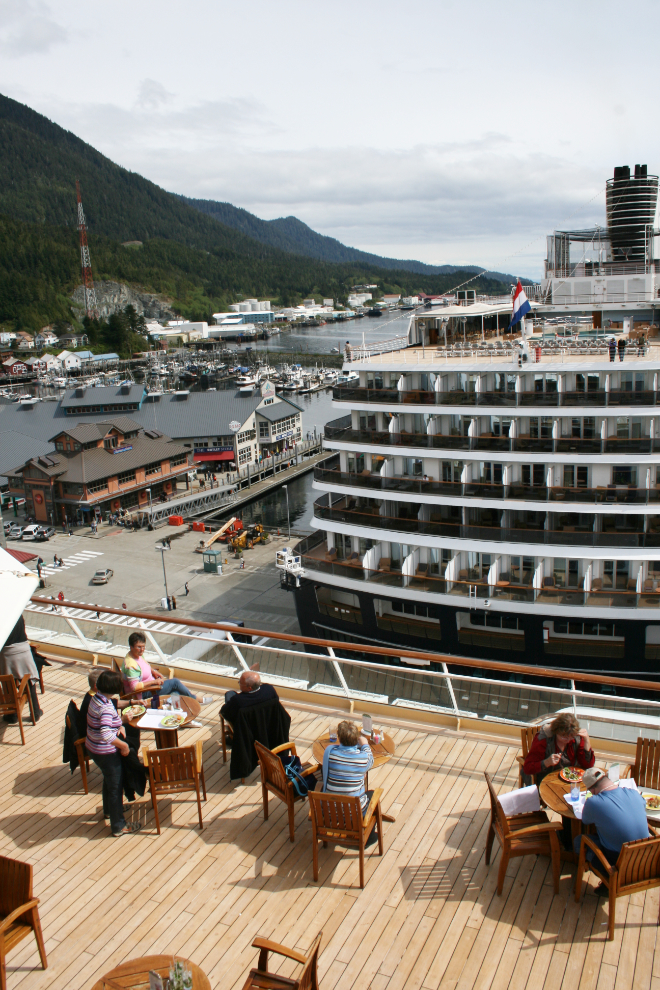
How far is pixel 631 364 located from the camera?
20094 millimetres

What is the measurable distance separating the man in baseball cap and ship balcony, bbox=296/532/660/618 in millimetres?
14963

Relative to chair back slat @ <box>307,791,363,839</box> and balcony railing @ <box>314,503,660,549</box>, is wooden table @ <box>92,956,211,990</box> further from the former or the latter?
balcony railing @ <box>314,503,660,549</box>

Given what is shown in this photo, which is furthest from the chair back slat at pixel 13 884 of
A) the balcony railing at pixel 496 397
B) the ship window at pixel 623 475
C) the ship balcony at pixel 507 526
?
the ship window at pixel 623 475

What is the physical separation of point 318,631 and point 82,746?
1849 cm

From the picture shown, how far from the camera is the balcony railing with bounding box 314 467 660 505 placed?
→ 799 inches

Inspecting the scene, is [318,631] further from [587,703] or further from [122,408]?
[122,408]

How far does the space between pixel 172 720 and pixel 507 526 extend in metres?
15.9

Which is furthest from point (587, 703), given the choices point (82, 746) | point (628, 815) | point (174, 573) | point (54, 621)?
point (174, 573)

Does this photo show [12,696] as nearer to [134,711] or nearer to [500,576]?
[134,711]

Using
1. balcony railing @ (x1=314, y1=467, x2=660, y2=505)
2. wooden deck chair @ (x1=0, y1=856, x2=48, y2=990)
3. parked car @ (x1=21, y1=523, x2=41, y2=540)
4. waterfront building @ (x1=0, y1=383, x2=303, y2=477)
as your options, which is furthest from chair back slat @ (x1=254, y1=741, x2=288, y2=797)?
waterfront building @ (x1=0, y1=383, x2=303, y2=477)

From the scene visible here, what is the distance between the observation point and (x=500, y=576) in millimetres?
21203

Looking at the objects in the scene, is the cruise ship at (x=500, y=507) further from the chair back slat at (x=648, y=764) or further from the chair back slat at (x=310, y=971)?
the chair back slat at (x=310, y=971)

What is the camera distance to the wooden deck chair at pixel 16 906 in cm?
499

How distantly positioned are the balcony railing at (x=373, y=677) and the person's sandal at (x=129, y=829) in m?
2.37
